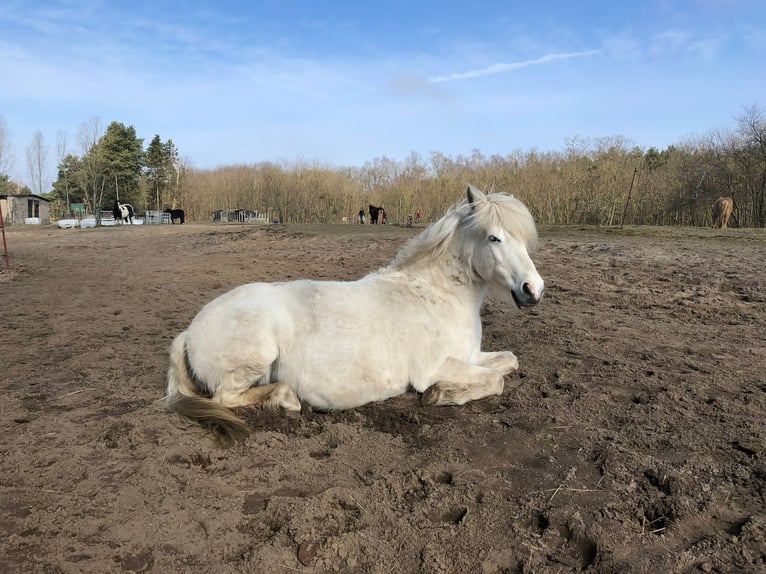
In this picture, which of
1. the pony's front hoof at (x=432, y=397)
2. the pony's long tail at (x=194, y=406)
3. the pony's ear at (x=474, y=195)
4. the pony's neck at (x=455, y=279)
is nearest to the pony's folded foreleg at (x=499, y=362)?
the pony's neck at (x=455, y=279)

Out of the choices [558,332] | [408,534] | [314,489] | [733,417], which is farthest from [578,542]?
[558,332]

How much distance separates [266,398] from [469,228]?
6.58 feet

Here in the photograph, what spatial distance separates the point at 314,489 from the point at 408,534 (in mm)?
609

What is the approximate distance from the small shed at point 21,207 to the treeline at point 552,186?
1575 cm

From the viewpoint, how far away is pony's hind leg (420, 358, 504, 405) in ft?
11.8

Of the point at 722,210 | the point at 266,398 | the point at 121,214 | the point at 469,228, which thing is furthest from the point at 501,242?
the point at 121,214

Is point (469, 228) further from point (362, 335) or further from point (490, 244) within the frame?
point (362, 335)

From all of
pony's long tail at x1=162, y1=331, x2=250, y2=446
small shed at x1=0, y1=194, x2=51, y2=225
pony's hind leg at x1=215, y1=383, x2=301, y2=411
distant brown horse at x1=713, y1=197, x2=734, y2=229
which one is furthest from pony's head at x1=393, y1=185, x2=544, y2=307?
small shed at x1=0, y1=194, x2=51, y2=225

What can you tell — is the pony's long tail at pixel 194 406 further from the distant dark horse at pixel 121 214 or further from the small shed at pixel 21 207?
the small shed at pixel 21 207

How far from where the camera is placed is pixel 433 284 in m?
3.94

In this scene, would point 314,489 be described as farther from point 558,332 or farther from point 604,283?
point 604,283

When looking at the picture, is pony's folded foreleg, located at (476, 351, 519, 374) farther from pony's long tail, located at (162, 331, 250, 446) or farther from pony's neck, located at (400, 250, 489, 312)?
pony's long tail, located at (162, 331, 250, 446)

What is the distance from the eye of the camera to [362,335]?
3441mm

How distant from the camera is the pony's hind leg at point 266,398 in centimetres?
338
